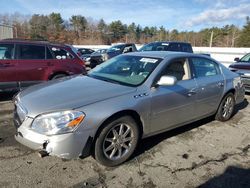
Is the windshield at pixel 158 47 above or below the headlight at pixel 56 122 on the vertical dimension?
above

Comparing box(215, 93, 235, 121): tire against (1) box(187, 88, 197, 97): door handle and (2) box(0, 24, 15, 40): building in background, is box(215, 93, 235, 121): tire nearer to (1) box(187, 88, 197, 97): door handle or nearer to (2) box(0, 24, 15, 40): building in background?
(1) box(187, 88, 197, 97): door handle

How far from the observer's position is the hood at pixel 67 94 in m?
3.24

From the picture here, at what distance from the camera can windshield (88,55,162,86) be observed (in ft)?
13.4

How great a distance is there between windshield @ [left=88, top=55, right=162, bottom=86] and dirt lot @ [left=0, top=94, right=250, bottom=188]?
3.71ft

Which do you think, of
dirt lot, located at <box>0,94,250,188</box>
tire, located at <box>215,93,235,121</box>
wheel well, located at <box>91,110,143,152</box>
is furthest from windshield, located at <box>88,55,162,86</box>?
tire, located at <box>215,93,235,121</box>

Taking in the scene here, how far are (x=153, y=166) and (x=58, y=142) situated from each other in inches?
55.6

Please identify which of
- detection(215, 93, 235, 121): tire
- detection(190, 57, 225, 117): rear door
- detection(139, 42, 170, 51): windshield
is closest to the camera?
detection(190, 57, 225, 117): rear door

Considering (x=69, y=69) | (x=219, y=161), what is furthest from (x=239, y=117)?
(x=69, y=69)

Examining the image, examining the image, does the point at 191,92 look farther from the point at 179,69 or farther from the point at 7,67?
the point at 7,67

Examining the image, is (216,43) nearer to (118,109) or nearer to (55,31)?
(55,31)

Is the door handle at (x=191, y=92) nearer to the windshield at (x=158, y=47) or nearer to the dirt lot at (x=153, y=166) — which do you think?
the dirt lot at (x=153, y=166)

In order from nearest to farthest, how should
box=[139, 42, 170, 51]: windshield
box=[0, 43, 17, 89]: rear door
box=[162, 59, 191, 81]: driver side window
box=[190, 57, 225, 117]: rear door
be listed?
1. box=[162, 59, 191, 81]: driver side window
2. box=[190, 57, 225, 117]: rear door
3. box=[0, 43, 17, 89]: rear door
4. box=[139, 42, 170, 51]: windshield

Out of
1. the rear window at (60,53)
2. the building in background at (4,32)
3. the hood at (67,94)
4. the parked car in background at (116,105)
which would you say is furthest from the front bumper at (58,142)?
the building in background at (4,32)

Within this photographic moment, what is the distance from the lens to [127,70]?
442 cm
